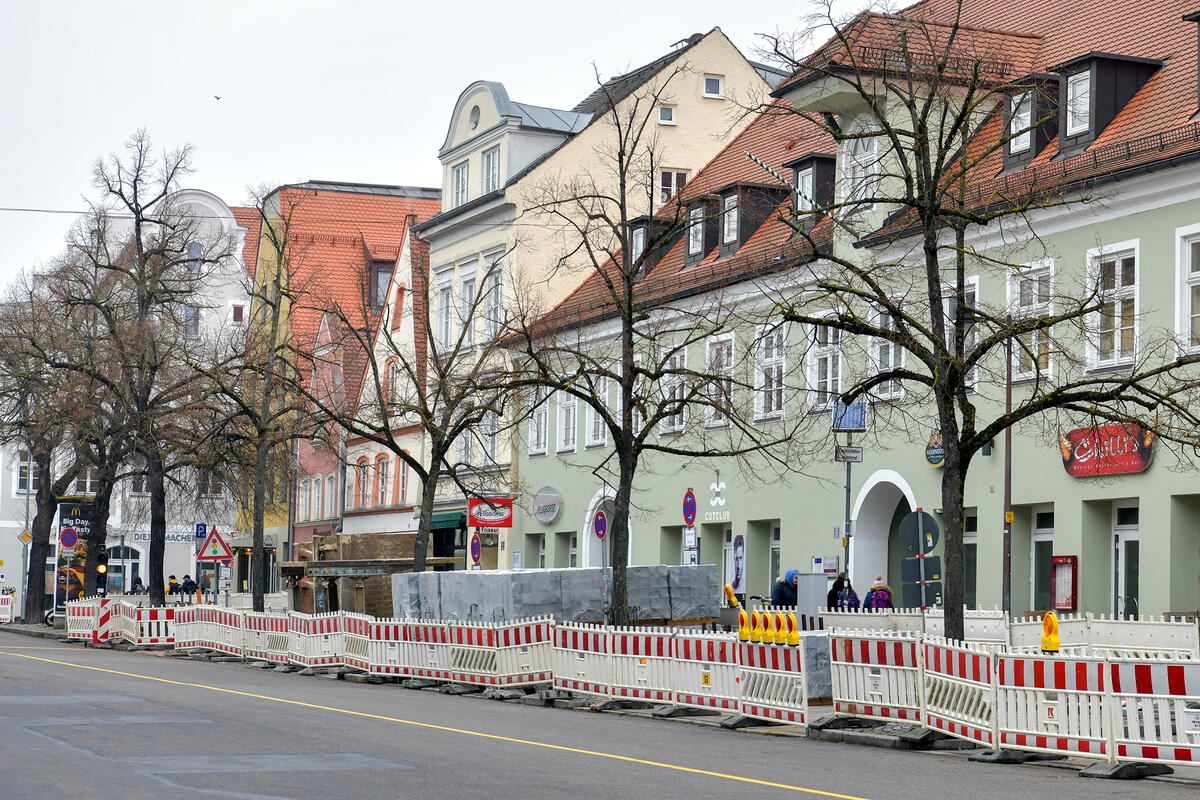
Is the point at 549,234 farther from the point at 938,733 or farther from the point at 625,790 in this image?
the point at 625,790

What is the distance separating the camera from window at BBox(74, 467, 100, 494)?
51.4 m

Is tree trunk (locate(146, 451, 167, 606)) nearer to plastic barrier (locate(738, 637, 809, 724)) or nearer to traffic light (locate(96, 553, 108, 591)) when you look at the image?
traffic light (locate(96, 553, 108, 591))

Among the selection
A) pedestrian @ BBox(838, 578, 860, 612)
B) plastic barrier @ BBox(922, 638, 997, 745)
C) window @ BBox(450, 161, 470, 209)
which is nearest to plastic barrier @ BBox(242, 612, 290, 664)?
pedestrian @ BBox(838, 578, 860, 612)

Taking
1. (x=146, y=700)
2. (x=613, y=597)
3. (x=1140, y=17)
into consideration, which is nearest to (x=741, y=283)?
(x=1140, y=17)

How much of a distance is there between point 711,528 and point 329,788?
1141 inches

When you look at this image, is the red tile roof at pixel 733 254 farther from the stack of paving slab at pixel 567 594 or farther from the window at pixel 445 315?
the stack of paving slab at pixel 567 594

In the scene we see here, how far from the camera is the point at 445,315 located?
55.1 metres

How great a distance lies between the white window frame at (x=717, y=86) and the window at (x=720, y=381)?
13467 millimetres

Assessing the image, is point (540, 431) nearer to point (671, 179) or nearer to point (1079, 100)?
point (671, 179)

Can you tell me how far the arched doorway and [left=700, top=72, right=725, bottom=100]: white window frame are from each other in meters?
18.9

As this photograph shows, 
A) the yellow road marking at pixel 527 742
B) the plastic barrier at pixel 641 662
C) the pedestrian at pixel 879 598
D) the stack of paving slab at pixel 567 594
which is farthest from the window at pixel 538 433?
the plastic barrier at pixel 641 662

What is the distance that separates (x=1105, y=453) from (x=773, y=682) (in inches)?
410

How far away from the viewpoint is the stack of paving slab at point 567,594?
94.6ft

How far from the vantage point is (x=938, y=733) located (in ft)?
57.5
